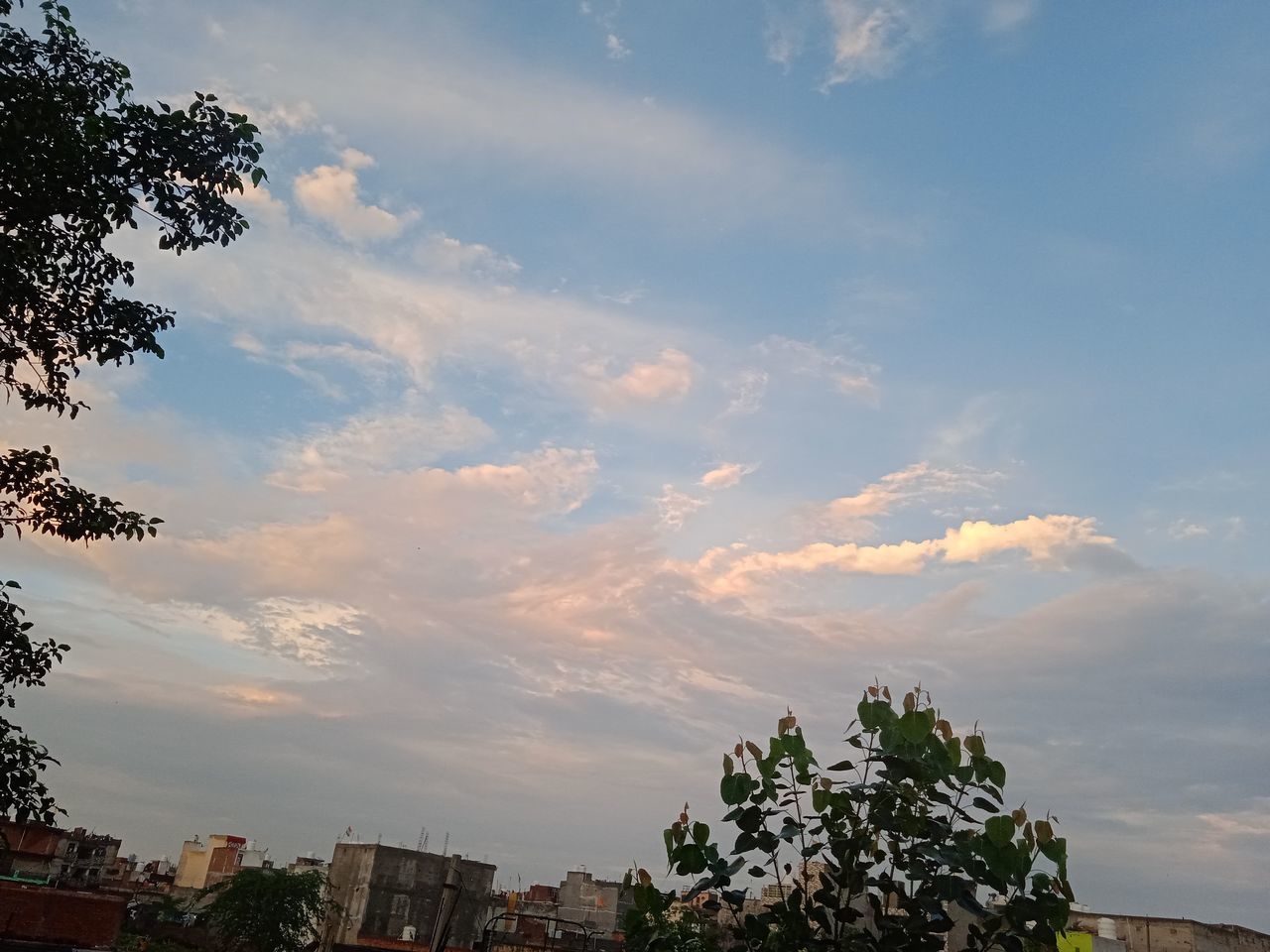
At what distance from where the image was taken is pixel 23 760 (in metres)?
8.04

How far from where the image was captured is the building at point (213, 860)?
90750 millimetres

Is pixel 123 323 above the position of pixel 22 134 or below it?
below

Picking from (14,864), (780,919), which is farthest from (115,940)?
(780,919)

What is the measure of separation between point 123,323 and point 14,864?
213ft

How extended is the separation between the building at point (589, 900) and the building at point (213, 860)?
31237 millimetres

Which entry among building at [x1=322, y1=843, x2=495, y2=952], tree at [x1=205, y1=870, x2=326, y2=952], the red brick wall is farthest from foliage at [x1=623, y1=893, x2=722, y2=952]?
building at [x1=322, y1=843, x2=495, y2=952]

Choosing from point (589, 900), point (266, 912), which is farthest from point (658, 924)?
point (589, 900)

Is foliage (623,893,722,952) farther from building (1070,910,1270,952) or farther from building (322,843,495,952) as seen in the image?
building (322,843,495,952)

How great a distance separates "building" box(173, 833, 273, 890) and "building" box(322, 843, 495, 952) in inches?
1188

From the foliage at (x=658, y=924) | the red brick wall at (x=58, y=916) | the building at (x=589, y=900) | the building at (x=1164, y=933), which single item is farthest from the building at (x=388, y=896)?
the foliage at (x=658, y=924)

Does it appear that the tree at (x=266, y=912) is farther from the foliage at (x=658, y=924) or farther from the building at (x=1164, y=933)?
the foliage at (x=658, y=924)

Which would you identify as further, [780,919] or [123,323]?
[123,323]

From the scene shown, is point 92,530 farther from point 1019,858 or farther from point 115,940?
point 115,940

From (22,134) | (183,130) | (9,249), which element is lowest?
(9,249)
